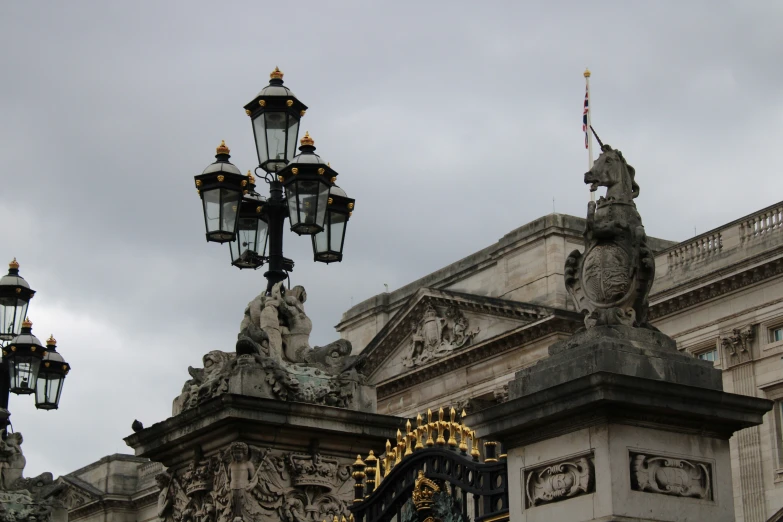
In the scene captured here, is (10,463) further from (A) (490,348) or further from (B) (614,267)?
(A) (490,348)

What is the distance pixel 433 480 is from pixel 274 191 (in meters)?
3.65

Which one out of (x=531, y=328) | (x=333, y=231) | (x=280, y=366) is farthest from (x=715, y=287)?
(x=280, y=366)

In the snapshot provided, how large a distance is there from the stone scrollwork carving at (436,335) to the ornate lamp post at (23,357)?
39.5 meters

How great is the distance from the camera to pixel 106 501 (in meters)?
66.4

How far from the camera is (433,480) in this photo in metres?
11.0

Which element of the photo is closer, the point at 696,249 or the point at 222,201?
the point at 222,201

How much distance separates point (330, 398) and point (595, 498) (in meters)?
3.77

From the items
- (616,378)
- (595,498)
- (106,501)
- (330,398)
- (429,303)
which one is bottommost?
(595,498)

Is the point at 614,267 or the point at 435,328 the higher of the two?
the point at 435,328

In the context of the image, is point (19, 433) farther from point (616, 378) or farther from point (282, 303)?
point (616, 378)

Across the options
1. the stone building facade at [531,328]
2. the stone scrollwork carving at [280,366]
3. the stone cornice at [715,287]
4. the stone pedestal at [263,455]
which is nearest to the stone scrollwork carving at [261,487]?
the stone pedestal at [263,455]

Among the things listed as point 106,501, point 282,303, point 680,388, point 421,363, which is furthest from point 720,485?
point 106,501

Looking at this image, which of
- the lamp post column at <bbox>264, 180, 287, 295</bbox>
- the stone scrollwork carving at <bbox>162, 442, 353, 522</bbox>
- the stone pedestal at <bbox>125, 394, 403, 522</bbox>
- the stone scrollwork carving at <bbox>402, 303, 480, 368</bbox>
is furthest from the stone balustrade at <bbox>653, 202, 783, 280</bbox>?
the stone scrollwork carving at <bbox>162, 442, 353, 522</bbox>

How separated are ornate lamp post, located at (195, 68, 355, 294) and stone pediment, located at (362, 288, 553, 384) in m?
41.3
